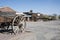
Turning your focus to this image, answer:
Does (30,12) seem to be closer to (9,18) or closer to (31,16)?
(31,16)

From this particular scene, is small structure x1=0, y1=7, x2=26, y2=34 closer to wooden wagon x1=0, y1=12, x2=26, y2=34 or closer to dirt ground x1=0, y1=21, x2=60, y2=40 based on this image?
wooden wagon x1=0, y1=12, x2=26, y2=34

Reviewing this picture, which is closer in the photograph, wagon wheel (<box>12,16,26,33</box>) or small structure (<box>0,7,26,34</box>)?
small structure (<box>0,7,26,34</box>)

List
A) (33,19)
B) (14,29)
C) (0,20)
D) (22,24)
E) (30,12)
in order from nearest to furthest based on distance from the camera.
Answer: (0,20) → (14,29) → (22,24) → (33,19) → (30,12)

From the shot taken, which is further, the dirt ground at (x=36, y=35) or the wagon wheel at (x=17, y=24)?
the wagon wheel at (x=17, y=24)

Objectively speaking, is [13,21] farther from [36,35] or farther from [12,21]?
[36,35]

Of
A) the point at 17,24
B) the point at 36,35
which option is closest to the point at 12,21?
the point at 17,24

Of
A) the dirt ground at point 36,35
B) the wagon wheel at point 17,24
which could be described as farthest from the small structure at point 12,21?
the dirt ground at point 36,35

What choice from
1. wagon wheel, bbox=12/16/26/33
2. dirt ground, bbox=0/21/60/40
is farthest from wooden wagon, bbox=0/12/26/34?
dirt ground, bbox=0/21/60/40

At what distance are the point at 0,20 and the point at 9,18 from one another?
1.15m

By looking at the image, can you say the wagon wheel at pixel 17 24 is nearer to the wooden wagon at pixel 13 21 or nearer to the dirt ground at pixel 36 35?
the wooden wagon at pixel 13 21

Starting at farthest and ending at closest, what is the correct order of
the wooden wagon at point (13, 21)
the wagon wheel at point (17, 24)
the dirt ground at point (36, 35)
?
the wagon wheel at point (17, 24), the wooden wagon at point (13, 21), the dirt ground at point (36, 35)

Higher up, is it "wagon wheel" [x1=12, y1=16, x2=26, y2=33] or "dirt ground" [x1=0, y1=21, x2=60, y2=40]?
"wagon wheel" [x1=12, y1=16, x2=26, y2=33]

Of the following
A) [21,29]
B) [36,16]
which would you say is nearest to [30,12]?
[36,16]

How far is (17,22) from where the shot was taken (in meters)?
21.4
